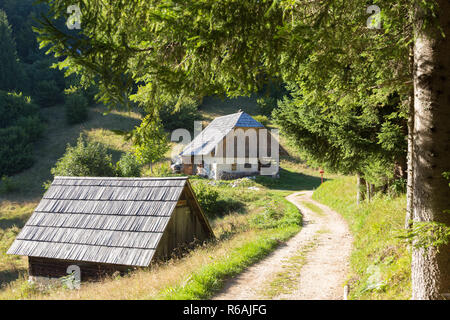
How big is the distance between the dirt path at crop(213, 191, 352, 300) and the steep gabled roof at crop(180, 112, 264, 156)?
22806 mm

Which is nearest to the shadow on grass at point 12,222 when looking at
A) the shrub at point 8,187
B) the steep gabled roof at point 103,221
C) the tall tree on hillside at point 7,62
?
the shrub at point 8,187

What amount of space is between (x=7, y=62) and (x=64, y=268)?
57.8 m

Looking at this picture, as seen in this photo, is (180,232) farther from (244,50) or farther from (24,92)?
(24,92)

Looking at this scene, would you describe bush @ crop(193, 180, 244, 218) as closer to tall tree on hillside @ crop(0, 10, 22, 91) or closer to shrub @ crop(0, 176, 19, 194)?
shrub @ crop(0, 176, 19, 194)

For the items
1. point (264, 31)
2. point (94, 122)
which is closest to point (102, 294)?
point (264, 31)

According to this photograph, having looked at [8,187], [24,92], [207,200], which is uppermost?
[24,92]

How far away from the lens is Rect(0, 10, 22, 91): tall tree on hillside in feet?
186

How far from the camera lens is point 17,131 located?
4553 centimetres

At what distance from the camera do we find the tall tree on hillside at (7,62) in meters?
56.6

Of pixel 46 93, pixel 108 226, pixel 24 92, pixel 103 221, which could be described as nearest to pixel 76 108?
pixel 46 93

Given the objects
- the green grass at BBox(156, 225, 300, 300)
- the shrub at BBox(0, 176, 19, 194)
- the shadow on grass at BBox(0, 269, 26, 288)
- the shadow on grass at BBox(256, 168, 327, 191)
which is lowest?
the shadow on grass at BBox(0, 269, 26, 288)

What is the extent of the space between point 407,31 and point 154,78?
14.6 ft

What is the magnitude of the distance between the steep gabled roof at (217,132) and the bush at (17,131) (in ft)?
71.4


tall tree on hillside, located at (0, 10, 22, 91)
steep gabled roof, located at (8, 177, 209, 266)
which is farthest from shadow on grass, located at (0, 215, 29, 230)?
tall tree on hillside, located at (0, 10, 22, 91)
